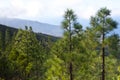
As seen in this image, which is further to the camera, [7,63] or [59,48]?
[7,63]

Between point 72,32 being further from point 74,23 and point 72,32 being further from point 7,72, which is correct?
point 7,72

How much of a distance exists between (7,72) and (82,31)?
3055cm

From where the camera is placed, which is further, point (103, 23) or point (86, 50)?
point (86, 50)

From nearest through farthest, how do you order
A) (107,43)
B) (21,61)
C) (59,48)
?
1. (107,43)
2. (59,48)
3. (21,61)

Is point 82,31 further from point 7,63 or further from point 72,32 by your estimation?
point 7,63

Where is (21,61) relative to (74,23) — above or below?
below

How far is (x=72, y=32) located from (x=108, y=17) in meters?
5.70

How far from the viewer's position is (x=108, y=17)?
1532 inches

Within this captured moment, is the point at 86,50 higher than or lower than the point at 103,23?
lower

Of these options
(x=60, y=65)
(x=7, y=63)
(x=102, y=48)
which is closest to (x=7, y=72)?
(x=7, y=63)

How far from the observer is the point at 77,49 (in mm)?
42062

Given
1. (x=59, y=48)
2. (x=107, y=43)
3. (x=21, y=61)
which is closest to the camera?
(x=107, y=43)

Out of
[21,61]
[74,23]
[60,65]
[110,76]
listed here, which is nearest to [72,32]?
[74,23]

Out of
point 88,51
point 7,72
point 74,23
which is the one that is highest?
point 74,23
